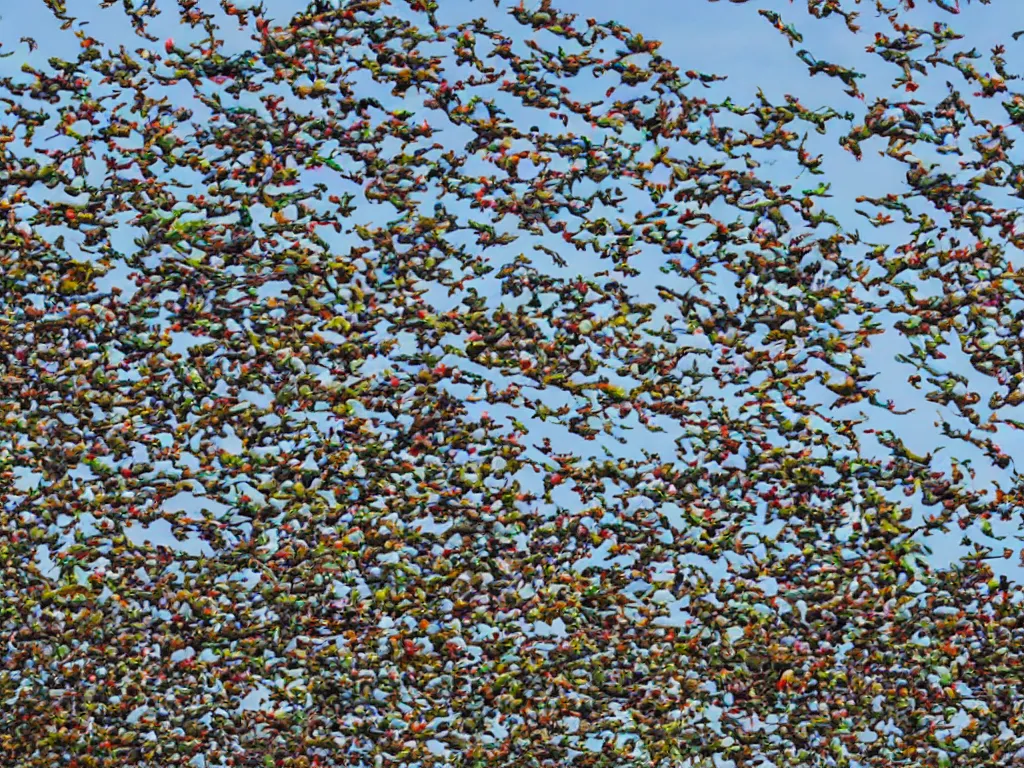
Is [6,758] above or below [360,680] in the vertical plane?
below

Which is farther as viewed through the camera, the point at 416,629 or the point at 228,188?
the point at 228,188

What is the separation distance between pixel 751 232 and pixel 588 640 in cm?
199

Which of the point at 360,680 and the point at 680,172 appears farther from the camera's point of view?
the point at 680,172

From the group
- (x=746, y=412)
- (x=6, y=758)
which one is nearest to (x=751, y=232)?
(x=746, y=412)

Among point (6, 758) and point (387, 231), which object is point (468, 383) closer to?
point (387, 231)

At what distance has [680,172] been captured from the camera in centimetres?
600

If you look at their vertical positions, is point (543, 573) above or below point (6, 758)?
above

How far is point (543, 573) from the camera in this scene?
218 inches

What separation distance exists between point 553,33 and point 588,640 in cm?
283

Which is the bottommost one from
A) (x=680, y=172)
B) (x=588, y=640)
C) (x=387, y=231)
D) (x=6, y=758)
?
(x=6, y=758)

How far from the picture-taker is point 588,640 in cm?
550

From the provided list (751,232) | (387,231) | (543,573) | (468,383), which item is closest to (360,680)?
(543,573)

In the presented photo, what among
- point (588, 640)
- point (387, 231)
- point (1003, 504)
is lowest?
point (588, 640)

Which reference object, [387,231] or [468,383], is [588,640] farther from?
[387,231]
